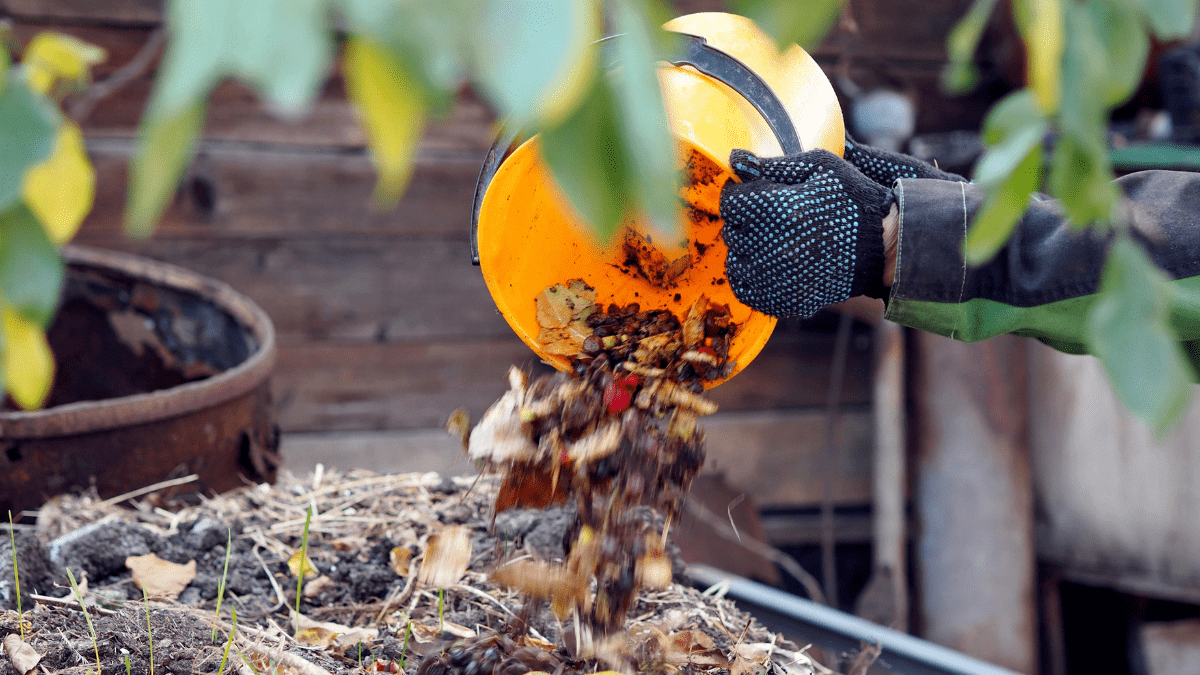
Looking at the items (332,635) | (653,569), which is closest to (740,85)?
(653,569)

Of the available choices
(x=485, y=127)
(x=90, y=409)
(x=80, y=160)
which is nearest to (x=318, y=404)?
(x=485, y=127)

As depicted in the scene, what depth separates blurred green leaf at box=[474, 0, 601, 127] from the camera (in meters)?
0.25

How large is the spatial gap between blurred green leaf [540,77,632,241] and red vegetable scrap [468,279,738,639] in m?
0.73

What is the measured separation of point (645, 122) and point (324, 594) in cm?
109

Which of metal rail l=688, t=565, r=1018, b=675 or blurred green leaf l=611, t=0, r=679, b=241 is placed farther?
metal rail l=688, t=565, r=1018, b=675

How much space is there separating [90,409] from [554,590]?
2.59ft

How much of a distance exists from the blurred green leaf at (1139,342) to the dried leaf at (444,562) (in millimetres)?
972

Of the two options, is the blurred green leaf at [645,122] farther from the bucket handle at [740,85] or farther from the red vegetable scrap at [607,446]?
the bucket handle at [740,85]

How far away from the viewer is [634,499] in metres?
0.99

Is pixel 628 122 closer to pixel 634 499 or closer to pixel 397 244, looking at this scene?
pixel 634 499

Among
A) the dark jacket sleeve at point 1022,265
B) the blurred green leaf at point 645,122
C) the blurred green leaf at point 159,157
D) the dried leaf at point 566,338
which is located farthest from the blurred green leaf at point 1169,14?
the dried leaf at point 566,338

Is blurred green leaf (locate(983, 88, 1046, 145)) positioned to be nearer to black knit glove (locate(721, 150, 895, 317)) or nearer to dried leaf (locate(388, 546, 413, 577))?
black knit glove (locate(721, 150, 895, 317))

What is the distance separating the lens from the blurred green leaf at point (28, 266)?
0.31m

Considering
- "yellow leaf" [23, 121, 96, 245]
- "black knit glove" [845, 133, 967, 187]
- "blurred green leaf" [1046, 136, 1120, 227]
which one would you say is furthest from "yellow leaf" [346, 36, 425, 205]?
"black knit glove" [845, 133, 967, 187]
